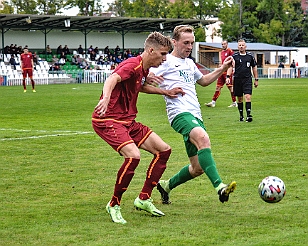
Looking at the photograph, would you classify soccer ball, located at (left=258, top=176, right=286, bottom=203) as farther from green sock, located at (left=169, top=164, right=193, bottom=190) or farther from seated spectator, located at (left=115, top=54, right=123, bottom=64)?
seated spectator, located at (left=115, top=54, right=123, bottom=64)

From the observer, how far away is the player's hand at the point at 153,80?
7.81 m

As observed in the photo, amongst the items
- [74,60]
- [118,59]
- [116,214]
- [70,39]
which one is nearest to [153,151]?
[116,214]

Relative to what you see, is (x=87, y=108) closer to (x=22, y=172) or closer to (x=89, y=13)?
(x=22, y=172)

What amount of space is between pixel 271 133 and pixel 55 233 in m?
9.16

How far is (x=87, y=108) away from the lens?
946 inches

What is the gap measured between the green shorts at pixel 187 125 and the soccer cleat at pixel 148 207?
2.70 ft

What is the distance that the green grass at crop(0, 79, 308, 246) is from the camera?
645cm

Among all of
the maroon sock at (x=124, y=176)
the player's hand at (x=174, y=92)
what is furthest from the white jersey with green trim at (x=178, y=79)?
the maroon sock at (x=124, y=176)

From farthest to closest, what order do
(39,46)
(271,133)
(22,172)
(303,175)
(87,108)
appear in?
(39,46) → (87,108) → (271,133) → (22,172) → (303,175)

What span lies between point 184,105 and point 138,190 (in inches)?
58.3

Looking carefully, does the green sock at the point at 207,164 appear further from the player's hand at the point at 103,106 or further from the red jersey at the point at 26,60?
the red jersey at the point at 26,60

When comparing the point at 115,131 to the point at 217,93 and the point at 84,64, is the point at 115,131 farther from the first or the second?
the point at 84,64

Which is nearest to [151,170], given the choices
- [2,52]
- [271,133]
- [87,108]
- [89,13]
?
[271,133]

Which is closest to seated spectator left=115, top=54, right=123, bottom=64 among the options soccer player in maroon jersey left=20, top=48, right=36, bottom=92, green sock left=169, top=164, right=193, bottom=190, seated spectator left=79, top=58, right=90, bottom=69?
seated spectator left=79, top=58, right=90, bottom=69
